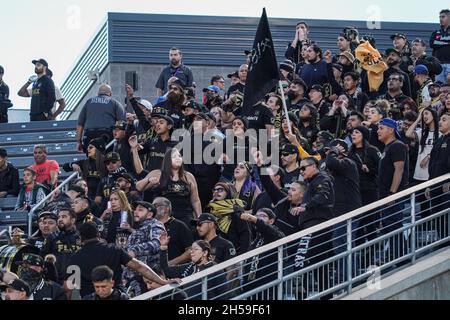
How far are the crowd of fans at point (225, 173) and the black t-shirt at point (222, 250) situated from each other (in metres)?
0.01

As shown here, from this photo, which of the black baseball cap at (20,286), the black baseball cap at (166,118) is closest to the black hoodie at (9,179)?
the black baseball cap at (166,118)

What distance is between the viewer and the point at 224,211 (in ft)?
58.0

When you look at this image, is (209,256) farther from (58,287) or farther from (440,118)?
(440,118)

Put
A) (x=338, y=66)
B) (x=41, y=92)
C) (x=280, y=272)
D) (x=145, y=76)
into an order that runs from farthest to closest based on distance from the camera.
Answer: (x=145, y=76) < (x=41, y=92) < (x=338, y=66) < (x=280, y=272)

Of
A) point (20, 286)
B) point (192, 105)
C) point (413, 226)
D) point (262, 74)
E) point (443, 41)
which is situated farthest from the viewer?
point (443, 41)

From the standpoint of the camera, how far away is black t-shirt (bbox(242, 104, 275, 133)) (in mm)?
20828

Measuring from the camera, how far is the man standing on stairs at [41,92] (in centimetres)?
2589

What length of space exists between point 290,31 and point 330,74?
24.2ft

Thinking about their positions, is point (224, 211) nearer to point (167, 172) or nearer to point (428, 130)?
point (167, 172)

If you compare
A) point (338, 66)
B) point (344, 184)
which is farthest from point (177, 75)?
point (344, 184)

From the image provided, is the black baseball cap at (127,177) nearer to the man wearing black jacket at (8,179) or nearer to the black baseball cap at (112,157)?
the black baseball cap at (112,157)

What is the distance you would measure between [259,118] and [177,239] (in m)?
3.62

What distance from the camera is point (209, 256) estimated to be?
16344mm

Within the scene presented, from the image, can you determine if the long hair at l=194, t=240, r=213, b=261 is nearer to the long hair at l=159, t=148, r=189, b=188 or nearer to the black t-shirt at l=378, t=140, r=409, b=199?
the black t-shirt at l=378, t=140, r=409, b=199
